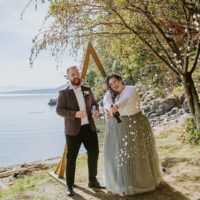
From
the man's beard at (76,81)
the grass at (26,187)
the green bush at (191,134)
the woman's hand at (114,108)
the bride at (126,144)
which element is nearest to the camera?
the woman's hand at (114,108)

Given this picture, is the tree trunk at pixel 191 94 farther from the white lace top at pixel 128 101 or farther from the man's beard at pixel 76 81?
the man's beard at pixel 76 81

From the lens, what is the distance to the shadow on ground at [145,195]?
7371 millimetres

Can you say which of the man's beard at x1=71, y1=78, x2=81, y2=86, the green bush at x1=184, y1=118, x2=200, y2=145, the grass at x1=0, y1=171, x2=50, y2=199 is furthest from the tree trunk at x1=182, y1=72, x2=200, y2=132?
the grass at x1=0, y1=171, x2=50, y2=199

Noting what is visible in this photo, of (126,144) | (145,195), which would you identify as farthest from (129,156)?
(145,195)

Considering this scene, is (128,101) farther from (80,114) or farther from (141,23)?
(141,23)

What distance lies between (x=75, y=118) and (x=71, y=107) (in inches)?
9.9

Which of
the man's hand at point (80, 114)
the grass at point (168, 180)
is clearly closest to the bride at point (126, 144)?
the man's hand at point (80, 114)

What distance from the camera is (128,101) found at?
7336mm

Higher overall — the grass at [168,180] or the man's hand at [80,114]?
the man's hand at [80,114]

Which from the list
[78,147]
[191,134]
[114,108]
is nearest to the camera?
[114,108]

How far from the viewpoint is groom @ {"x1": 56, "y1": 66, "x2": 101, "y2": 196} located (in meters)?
7.71

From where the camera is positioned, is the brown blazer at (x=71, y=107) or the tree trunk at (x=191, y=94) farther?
the tree trunk at (x=191, y=94)

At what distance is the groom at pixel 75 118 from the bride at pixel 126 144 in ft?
1.49

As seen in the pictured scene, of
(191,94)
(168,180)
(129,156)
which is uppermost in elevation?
(191,94)
